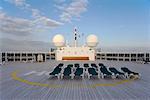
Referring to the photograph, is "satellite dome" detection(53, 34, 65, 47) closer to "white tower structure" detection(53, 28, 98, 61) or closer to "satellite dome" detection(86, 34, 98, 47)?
"white tower structure" detection(53, 28, 98, 61)

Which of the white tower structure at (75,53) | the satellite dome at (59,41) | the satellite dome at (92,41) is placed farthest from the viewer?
the satellite dome at (92,41)

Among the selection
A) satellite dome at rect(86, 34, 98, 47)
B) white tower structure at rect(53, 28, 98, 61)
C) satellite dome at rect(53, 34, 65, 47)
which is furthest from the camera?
satellite dome at rect(86, 34, 98, 47)

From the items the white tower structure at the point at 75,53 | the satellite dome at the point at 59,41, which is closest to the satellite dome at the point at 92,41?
the white tower structure at the point at 75,53

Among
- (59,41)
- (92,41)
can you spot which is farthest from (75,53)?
(92,41)

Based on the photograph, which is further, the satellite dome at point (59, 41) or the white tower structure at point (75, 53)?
the satellite dome at point (59, 41)

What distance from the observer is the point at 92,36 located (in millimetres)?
29844

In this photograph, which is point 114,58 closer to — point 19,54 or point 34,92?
point 19,54

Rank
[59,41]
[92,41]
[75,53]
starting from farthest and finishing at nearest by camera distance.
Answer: [92,41], [59,41], [75,53]

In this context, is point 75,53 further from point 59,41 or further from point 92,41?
point 92,41

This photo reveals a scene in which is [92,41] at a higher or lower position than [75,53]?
higher

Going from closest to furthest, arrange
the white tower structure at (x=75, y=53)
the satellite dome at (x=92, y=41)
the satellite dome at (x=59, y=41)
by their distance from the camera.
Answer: the white tower structure at (x=75, y=53), the satellite dome at (x=59, y=41), the satellite dome at (x=92, y=41)

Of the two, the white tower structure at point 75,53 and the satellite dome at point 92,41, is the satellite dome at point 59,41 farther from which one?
the satellite dome at point 92,41

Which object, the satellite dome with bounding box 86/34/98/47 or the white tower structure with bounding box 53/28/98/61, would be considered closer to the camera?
the white tower structure with bounding box 53/28/98/61

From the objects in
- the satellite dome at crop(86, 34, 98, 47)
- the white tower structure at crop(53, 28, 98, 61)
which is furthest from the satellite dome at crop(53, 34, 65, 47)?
the satellite dome at crop(86, 34, 98, 47)
